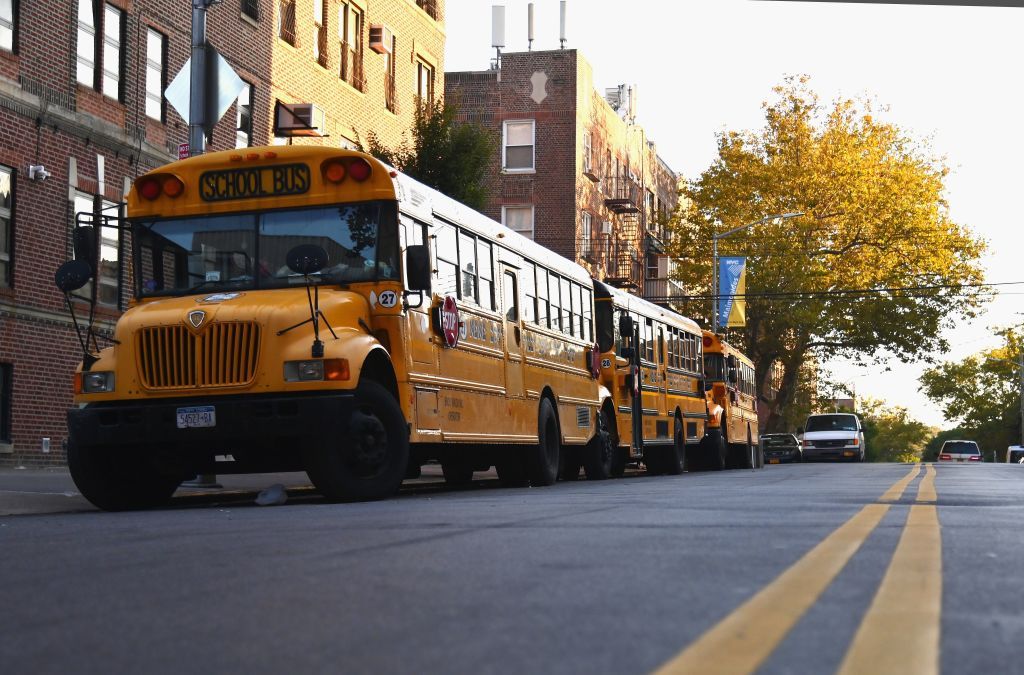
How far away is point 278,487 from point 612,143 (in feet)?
Answer: 166

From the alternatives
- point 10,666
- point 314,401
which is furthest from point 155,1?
point 10,666

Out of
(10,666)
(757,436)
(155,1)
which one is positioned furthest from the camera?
(757,436)

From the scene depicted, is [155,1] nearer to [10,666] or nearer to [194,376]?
[194,376]

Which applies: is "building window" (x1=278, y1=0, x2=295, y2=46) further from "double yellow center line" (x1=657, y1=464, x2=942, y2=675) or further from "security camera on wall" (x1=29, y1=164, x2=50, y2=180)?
"double yellow center line" (x1=657, y1=464, x2=942, y2=675)

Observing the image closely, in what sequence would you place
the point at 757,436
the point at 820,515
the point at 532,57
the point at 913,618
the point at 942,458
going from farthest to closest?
1. the point at 942,458
2. the point at 532,57
3. the point at 757,436
4. the point at 820,515
5. the point at 913,618

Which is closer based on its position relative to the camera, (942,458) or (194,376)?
(194,376)

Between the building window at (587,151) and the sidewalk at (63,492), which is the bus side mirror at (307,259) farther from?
the building window at (587,151)

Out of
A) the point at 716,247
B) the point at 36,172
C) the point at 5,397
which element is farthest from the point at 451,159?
the point at 716,247

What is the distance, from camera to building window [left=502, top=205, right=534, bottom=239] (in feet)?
191

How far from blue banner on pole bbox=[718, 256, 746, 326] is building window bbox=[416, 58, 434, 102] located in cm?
Result: 1134

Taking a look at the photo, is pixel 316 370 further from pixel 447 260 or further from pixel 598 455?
pixel 598 455

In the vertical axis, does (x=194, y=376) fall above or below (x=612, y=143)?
below

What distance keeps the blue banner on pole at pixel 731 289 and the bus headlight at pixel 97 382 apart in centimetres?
3671

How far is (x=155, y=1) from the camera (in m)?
29.0
